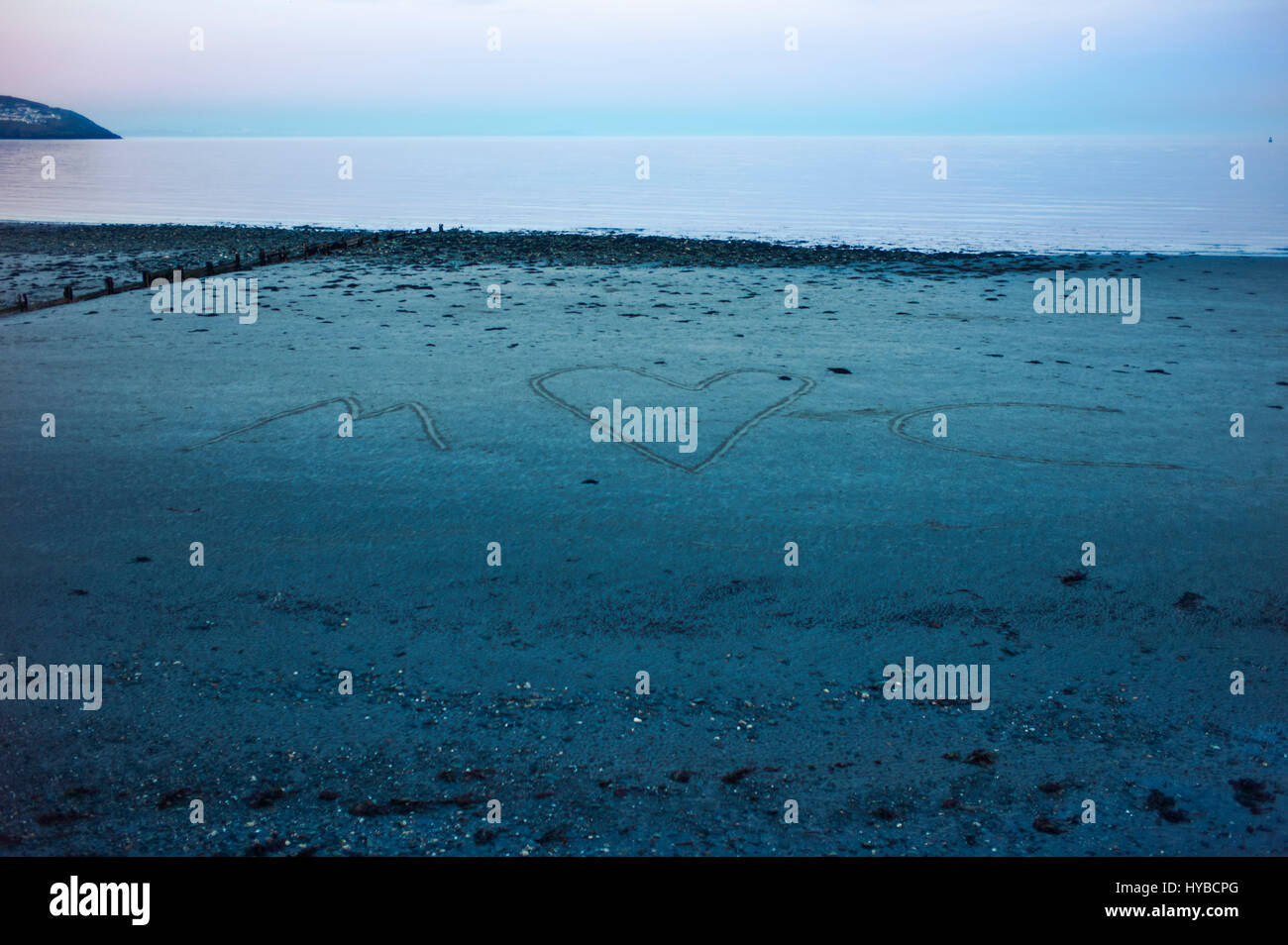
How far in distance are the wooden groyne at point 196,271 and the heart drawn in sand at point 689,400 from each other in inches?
538

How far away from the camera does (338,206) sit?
62.3 meters

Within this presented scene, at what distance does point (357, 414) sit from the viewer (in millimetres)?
13266

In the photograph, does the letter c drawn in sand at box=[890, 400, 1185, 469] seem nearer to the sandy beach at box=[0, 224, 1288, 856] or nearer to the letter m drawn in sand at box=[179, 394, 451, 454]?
the sandy beach at box=[0, 224, 1288, 856]

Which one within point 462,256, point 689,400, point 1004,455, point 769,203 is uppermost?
point 769,203

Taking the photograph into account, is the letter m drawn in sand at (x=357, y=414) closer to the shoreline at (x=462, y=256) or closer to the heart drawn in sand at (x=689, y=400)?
the heart drawn in sand at (x=689, y=400)

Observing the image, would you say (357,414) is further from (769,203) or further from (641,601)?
(769,203)

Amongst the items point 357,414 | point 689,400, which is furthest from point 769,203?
point 357,414

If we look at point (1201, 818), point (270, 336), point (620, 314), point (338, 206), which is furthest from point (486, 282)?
point (338, 206)

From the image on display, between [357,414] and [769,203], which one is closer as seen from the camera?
[357,414]

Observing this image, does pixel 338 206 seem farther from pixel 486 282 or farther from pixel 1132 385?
pixel 1132 385

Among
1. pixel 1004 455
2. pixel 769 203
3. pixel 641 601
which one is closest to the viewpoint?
pixel 641 601

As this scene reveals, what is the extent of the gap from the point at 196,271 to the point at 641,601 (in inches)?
897

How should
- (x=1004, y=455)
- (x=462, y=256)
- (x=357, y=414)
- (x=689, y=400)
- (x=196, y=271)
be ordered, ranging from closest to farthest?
(x=1004, y=455)
(x=357, y=414)
(x=689, y=400)
(x=196, y=271)
(x=462, y=256)

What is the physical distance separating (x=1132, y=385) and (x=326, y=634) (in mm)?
13184
